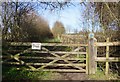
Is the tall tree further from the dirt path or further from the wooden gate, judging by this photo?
the dirt path

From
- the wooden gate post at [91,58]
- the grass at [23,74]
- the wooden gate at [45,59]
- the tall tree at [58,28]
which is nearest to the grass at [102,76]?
the wooden gate post at [91,58]

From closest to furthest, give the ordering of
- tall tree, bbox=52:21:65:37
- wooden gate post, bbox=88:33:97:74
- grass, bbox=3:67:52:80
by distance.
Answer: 1. grass, bbox=3:67:52:80
2. wooden gate post, bbox=88:33:97:74
3. tall tree, bbox=52:21:65:37

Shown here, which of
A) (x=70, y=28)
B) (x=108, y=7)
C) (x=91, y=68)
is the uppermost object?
(x=108, y=7)

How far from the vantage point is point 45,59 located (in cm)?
584

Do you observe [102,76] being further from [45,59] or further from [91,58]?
[45,59]

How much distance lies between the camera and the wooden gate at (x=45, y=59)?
561 centimetres

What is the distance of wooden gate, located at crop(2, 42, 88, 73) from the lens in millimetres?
5613

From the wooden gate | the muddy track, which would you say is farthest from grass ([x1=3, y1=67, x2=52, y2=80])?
the muddy track

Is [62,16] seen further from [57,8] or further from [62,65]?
[62,65]

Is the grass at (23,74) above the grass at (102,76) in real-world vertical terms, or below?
above

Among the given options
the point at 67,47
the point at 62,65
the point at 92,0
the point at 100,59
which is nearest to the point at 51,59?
the point at 62,65

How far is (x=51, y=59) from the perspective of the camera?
18.8 feet

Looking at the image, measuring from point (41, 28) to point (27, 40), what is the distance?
0.57 metres

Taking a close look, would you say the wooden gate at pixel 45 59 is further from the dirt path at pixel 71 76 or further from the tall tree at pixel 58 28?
the tall tree at pixel 58 28
